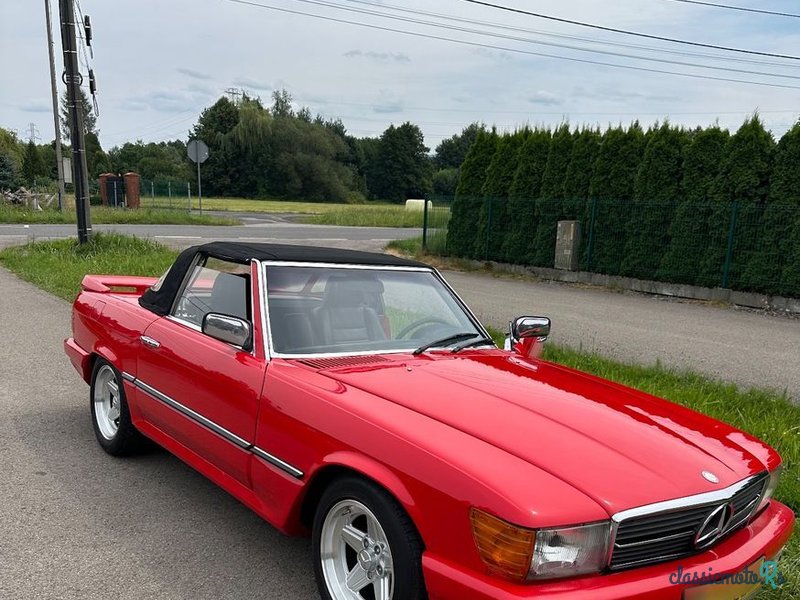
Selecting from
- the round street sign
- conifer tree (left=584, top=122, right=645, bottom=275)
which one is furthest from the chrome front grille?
the round street sign

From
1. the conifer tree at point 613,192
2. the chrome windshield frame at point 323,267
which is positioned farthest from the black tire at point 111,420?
the conifer tree at point 613,192

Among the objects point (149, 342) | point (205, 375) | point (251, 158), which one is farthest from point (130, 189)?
point (251, 158)

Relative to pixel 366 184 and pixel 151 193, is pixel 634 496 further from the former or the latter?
pixel 366 184

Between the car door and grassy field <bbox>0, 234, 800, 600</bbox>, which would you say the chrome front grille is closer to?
grassy field <bbox>0, 234, 800, 600</bbox>

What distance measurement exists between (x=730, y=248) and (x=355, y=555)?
36.7ft

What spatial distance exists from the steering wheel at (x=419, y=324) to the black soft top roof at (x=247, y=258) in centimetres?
41

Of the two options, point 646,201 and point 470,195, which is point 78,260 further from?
point 646,201

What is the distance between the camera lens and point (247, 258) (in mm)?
3539

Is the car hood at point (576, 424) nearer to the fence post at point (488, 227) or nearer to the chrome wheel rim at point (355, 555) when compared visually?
the chrome wheel rim at point (355, 555)

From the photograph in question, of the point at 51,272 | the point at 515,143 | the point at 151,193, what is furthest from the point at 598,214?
the point at 151,193

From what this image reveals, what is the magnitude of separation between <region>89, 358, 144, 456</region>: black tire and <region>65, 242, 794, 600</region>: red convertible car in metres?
0.17

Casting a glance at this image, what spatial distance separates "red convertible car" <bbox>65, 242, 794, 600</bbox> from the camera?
2.02 meters

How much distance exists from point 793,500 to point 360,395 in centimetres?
269

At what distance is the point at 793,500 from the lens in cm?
373
